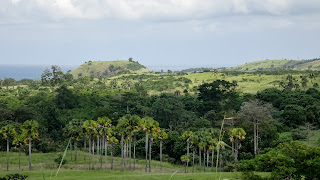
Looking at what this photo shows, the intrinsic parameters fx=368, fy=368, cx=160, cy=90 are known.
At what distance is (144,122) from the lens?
4962cm

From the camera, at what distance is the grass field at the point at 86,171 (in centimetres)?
4200

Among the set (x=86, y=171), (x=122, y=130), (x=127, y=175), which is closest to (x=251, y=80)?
(x=122, y=130)

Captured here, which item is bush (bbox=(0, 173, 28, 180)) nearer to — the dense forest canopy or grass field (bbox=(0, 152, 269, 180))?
grass field (bbox=(0, 152, 269, 180))

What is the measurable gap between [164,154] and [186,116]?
73.2 ft

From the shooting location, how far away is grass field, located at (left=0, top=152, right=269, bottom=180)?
4200 cm

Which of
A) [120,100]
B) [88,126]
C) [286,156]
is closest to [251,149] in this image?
[88,126]

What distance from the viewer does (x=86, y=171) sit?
48.8 m

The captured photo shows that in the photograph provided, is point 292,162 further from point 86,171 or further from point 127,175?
point 86,171

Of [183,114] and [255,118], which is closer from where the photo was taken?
[255,118]


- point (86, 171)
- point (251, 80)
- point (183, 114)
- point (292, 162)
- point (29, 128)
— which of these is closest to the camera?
point (292, 162)

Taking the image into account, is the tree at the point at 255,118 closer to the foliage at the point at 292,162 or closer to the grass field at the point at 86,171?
the grass field at the point at 86,171

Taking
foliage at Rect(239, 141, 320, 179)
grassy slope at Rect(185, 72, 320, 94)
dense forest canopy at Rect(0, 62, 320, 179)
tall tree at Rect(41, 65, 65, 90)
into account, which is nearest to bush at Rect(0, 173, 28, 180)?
dense forest canopy at Rect(0, 62, 320, 179)

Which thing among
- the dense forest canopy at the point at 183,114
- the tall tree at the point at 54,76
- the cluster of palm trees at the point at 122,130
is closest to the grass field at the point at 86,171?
the cluster of palm trees at the point at 122,130

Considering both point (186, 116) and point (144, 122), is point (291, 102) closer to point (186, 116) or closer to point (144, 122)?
point (186, 116)
